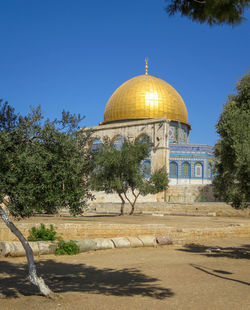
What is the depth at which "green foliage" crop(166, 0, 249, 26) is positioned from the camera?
6.16 metres

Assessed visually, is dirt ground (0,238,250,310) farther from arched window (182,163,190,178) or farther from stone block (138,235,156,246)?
arched window (182,163,190,178)

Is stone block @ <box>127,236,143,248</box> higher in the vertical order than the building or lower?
lower

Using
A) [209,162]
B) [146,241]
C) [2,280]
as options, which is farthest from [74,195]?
[209,162]

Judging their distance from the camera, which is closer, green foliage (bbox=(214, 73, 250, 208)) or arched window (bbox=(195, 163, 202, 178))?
green foliage (bbox=(214, 73, 250, 208))

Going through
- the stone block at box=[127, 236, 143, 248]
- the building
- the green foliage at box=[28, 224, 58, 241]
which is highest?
the building

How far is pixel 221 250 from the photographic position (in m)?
12.5

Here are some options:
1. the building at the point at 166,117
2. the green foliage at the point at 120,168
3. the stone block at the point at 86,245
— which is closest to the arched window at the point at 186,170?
the building at the point at 166,117

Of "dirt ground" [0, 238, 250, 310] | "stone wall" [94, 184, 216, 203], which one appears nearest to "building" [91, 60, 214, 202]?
"stone wall" [94, 184, 216, 203]

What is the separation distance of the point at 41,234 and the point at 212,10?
26.1 feet

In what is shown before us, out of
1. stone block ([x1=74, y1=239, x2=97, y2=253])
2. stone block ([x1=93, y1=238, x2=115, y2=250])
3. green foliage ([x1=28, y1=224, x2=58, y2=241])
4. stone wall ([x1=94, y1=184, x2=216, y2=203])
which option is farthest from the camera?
stone wall ([x1=94, y1=184, x2=216, y2=203])

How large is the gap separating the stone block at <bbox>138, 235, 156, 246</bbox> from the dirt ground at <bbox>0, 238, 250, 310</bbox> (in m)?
0.85

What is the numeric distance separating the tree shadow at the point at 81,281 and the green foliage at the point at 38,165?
1.48m

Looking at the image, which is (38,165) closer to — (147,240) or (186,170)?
(147,240)

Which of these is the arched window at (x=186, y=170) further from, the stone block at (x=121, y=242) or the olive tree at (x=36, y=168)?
the olive tree at (x=36, y=168)
